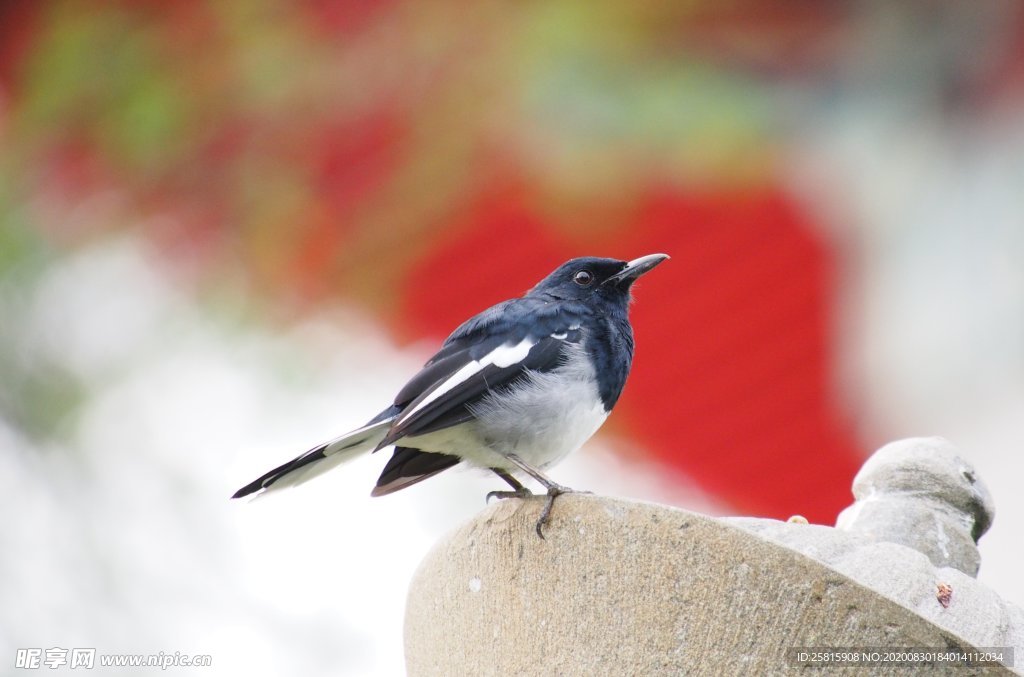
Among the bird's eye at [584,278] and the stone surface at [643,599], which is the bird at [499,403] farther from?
the stone surface at [643,599]

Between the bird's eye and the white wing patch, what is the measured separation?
405mm

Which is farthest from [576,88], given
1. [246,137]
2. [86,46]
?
[86,46]

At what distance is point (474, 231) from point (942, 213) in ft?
5.81

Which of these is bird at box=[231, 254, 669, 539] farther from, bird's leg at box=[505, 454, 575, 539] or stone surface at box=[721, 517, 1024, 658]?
stone surface at box=[721, 517, 1024, 658]

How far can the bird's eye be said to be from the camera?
3.00 m

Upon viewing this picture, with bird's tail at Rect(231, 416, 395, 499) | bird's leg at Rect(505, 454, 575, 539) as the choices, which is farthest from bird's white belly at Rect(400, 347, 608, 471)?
bird's leg at Rect(505, 454, 575, 539)

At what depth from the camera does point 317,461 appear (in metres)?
2.58

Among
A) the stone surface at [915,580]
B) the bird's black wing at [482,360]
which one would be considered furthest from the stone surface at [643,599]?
the bird's black wing at [482,360]

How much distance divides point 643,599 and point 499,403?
86 centimetres

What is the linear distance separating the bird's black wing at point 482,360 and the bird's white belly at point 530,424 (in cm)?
3

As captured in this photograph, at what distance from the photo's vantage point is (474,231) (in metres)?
4.55

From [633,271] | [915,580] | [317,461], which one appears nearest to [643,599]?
[915,580]

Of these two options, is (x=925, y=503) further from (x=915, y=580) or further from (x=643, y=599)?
(x=643, y=599)

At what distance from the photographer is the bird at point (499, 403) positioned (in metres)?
2.51
